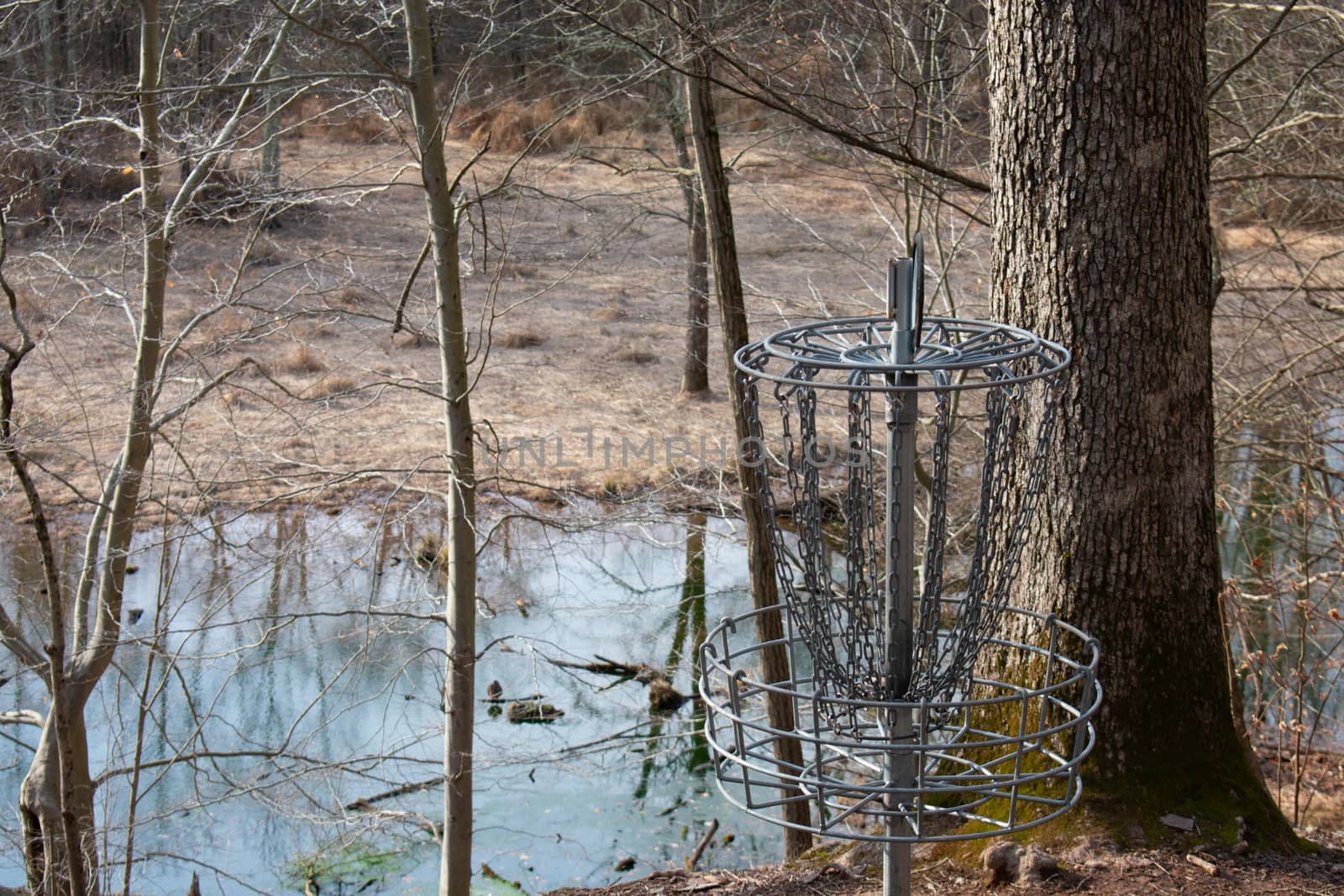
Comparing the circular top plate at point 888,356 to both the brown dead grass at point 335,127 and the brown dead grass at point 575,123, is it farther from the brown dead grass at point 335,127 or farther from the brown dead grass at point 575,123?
the brown dead grass at point 575,123

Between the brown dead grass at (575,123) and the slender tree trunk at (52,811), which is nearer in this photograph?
the slender tree trunk at (52,811)

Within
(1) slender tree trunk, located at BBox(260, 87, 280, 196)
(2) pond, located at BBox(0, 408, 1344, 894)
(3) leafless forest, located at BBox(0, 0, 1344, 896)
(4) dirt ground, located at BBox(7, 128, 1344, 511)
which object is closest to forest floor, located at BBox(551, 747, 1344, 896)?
(3) leafless forest, located at BBox(0, 0, 1344, 896)

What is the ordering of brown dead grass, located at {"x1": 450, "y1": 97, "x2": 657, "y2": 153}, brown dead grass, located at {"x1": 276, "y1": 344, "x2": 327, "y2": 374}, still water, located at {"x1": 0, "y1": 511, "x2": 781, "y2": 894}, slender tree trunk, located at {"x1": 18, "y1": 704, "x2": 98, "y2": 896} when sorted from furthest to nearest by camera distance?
1. brown dead grass, located at {"x1": 450, "y1": 97, "x2": 657, "y2": 153}
2. brown dead grass, located at {"x1": 276, "y1": 344, "x2": 327, "y2": 374}
3. still water, located at {"x1": 0, "y1": 511, "x2": 781, "y2": 894}
4. slender tree trunk, located at {"x1": 18, "y1": 704, "x2": 98, "y2": 896}

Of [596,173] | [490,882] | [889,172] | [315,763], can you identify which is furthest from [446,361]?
[596,173]

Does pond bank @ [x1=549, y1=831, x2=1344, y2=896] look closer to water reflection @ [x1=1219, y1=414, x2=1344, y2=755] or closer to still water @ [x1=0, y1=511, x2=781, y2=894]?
water reflection @ [x1=1219, y1=414, x2=1344, y2=755]

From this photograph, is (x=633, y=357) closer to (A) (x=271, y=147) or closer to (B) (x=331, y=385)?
(B) (x=331, y=385)

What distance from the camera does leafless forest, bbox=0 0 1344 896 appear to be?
6426mm

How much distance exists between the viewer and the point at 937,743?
6.47ft

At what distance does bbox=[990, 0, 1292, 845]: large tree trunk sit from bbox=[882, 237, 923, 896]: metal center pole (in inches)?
58.3

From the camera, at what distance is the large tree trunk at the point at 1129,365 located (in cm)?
322

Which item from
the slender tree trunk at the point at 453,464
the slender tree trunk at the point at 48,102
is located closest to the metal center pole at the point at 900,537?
the slender tree trunk at the point at 453,464

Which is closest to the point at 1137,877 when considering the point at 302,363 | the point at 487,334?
the point at 487,334

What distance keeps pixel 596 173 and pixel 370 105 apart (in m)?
13.5

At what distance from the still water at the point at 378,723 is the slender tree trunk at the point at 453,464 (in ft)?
0.80
